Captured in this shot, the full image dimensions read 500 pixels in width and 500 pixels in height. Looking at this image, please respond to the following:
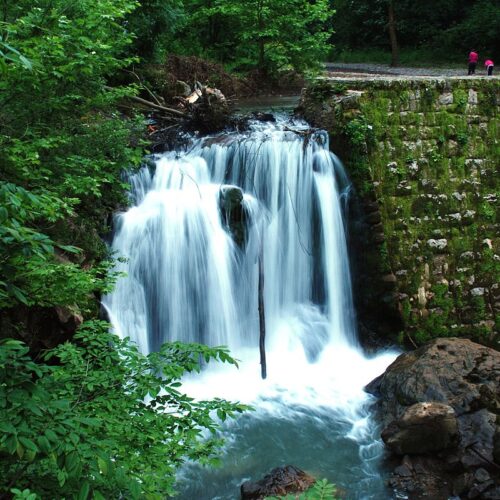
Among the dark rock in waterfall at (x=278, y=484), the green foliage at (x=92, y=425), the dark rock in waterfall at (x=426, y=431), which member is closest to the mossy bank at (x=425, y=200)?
the dark rock in waterfall at (x=426, y=431)

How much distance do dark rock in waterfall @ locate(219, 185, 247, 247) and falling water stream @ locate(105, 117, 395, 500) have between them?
0.02 m

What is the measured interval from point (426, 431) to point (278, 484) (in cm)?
175

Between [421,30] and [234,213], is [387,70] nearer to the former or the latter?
[421,30]

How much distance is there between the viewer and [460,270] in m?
8.33

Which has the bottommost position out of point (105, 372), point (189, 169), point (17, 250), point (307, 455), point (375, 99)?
point (307, 455)

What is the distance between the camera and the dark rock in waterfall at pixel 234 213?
8.27m

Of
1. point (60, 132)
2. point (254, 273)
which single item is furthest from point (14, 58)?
point (254, 273)

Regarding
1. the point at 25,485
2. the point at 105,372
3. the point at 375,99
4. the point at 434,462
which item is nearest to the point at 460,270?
the point at 375,99

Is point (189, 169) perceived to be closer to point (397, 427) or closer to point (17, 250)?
point (397, 427)

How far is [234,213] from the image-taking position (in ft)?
27.2

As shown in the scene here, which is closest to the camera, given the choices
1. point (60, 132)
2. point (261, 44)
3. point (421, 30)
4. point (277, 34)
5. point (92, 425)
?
point (92, 425)

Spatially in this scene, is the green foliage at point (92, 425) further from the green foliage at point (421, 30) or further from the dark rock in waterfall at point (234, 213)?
the green foliage at point (421, 30)

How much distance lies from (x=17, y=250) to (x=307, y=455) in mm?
4876

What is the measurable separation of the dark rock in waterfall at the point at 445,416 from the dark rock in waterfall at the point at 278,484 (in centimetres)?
102
